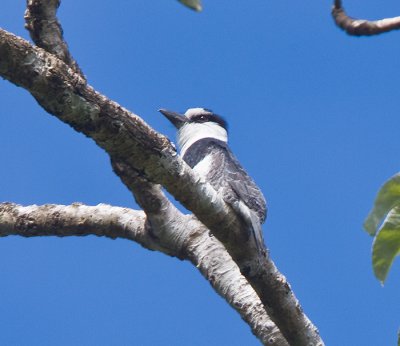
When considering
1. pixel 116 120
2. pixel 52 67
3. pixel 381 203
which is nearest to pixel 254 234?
pixel 116 120

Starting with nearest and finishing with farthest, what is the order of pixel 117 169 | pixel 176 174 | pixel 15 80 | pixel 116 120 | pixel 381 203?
pixel 381 203, pixel 15 80, pixel 116 120, pixel 176 174, pixel 117 169

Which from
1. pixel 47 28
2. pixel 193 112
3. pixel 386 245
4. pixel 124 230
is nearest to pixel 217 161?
pixel 193 112

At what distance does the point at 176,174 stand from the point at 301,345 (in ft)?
3.57

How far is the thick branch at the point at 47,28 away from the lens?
3.57 metres

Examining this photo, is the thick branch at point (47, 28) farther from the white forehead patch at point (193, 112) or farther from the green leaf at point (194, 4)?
the white forehead patch at point (193, 112)

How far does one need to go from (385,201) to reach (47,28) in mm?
2203

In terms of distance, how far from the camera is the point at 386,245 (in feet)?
5.95

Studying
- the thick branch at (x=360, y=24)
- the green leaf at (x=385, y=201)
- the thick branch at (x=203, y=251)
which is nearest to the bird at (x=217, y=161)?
the thick branch at (x=203, y=251)

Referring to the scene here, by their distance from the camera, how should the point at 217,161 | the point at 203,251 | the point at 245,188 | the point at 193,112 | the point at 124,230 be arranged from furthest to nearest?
the point at 193,112 → the point at 217,161 → the point at 245,188 → the point at 124,230 → the point at 203,251

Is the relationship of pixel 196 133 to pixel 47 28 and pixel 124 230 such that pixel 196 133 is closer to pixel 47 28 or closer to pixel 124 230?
pixel 124 230

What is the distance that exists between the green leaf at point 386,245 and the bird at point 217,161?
180cm

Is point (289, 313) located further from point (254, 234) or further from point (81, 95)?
point (81, 95)

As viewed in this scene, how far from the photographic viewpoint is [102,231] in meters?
4.66

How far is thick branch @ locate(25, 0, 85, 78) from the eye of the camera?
3.57 meters
